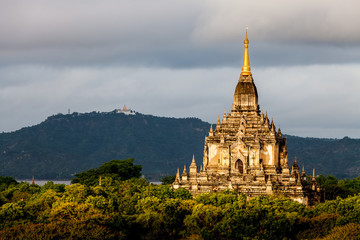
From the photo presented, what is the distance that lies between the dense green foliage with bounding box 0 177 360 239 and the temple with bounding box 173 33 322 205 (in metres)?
9.72

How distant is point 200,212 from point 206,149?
28.1 meters

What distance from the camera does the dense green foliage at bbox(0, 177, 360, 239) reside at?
90438mm

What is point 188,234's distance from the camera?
3780 inches

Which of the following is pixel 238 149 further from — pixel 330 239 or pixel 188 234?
pixel 330 239

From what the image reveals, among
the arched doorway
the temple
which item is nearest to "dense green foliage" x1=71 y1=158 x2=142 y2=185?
the temple

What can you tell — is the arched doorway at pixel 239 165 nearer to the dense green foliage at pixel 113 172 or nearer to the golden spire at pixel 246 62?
the golden spire at pixel 246 62

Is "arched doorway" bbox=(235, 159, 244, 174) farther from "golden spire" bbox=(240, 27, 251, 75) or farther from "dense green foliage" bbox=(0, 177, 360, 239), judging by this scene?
"dense green foliage" bbox=(0, 177, 360, 239)

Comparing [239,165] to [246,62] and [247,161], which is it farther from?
[246,62]

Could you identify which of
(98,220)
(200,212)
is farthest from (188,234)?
(98,220)

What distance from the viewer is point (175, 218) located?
324 ft

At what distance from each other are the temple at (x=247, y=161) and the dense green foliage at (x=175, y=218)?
972cm

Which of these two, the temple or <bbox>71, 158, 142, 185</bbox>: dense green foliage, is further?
<bbox>71, 158, 142, 185</bbox>: dense green foliage

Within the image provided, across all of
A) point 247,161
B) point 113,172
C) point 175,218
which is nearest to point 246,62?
point 247,161

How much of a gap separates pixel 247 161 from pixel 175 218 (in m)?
23.9
